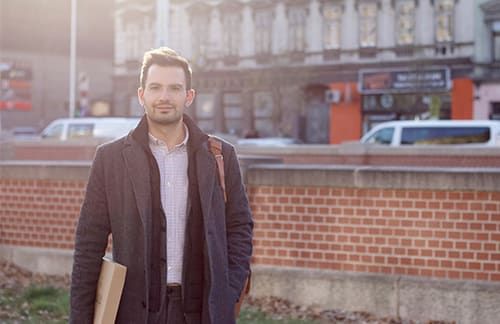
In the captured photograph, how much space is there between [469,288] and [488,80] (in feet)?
97.5

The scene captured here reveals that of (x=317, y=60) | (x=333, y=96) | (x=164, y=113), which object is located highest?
(x=317, y=60)

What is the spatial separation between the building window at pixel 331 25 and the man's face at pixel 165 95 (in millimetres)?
37505

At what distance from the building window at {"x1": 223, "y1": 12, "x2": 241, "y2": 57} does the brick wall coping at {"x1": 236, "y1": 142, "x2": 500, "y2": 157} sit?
25.9 m

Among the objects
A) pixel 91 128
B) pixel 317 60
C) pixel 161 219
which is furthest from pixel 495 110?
pixel 161 219

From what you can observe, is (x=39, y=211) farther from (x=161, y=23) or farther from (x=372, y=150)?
(x=161, y=23)

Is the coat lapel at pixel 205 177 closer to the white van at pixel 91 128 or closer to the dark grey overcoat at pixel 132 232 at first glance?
the dark grey overcoat at pixel 132 232

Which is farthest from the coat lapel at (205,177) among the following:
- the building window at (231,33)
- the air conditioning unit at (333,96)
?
the building window at (231,33)

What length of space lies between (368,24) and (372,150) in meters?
24.5

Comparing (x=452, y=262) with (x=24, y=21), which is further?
(x=24, y=21)

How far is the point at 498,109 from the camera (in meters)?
36.5

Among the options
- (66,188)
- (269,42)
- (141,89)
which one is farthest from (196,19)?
(141,89)

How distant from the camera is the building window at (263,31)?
143 ft

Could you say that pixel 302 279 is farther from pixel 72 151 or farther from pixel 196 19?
pixel 196 19

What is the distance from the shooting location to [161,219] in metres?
3.89
